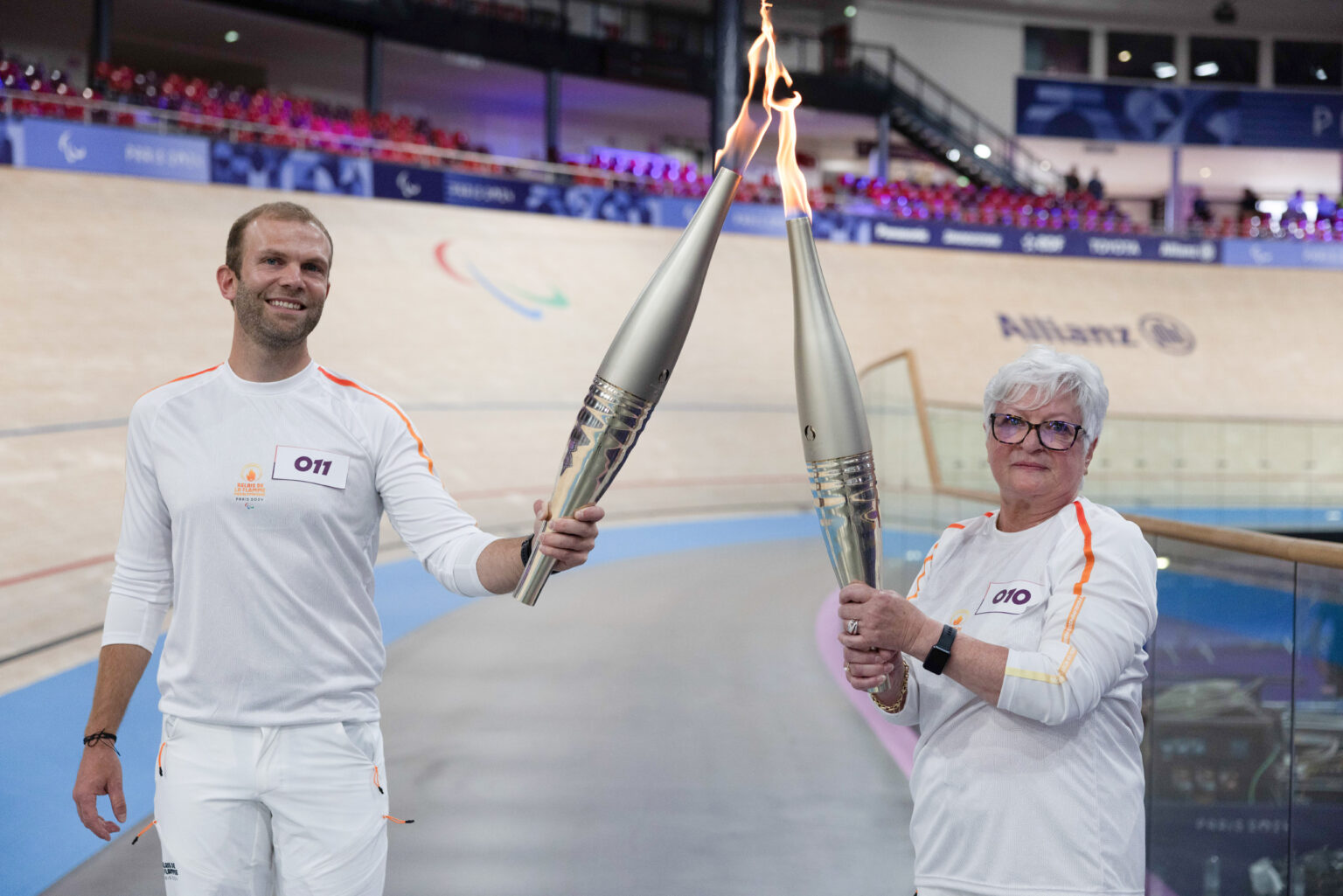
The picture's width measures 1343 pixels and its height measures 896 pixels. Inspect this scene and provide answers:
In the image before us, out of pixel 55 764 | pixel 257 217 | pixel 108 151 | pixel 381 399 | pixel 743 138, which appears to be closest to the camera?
pixel 743 138

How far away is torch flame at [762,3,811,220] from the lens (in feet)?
4.99

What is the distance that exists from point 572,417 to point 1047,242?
1057 cm

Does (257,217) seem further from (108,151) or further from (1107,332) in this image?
(1107,332)

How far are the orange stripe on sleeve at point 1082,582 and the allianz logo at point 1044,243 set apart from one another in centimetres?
1922

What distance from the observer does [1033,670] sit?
55.2 inches

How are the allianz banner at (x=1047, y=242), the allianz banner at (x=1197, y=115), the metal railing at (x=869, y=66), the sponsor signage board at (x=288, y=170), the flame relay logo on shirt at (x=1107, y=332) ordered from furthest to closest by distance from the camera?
the allianz banner at (x=1197, y=115)
the metal railing at (x=869, y=66)
the flame relay logo on shirt at (x=1107, y=332)
the allianz banner at (x=1047, y=242)
the sponsor signage board at (x=288, y=170)

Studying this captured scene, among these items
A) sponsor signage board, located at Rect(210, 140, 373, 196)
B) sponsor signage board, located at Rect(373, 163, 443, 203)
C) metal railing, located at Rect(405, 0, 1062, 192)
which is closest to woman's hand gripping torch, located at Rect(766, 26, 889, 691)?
sponsor signage board, located at Rect(210, 140, 373, 196)

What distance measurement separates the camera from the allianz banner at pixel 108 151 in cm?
1125

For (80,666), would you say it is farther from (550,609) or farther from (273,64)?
(273,64)

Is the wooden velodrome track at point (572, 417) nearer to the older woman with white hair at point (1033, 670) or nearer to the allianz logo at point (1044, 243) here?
the allianz logo at point (1044, 243)

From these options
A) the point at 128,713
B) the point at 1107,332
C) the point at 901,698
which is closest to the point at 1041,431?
the point at 901,698

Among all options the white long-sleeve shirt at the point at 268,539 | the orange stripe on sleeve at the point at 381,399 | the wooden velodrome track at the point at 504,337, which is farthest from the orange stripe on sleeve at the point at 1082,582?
the wooden velodrome track at the point at 504,337

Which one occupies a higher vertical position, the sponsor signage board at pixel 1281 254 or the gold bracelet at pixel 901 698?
the sponsor signage board at pixel 1281 254

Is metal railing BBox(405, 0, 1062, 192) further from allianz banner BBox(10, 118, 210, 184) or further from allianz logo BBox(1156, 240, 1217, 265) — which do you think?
allianz banner BBox(10, 118, 210, 184)
